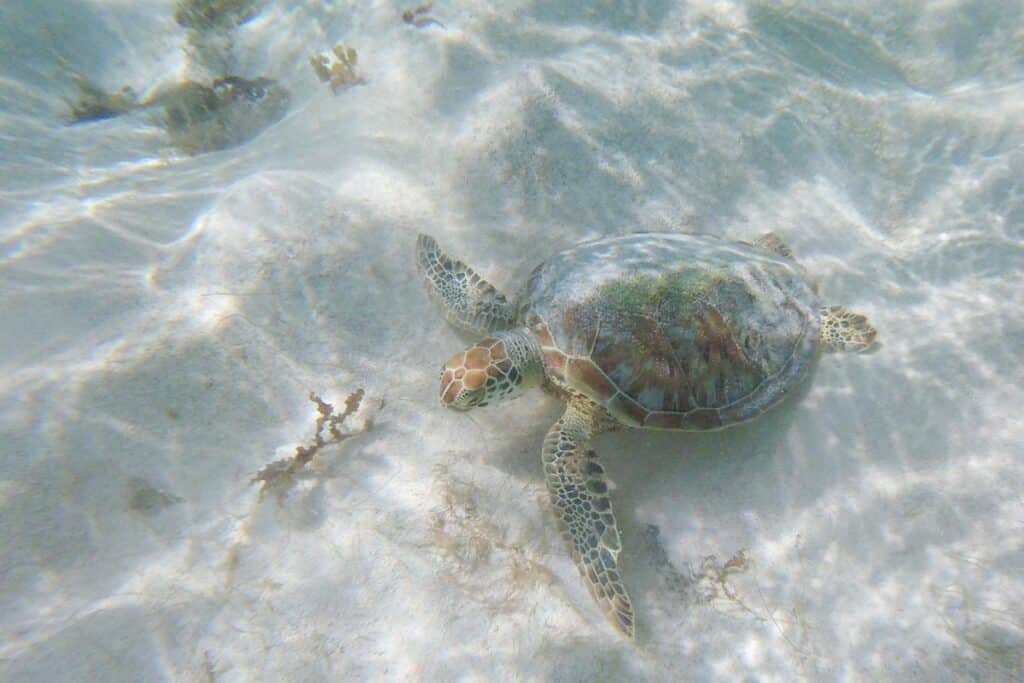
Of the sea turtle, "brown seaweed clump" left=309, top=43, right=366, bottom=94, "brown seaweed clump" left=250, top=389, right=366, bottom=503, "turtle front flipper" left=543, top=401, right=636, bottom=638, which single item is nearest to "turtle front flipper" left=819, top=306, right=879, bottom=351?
the sea turtle

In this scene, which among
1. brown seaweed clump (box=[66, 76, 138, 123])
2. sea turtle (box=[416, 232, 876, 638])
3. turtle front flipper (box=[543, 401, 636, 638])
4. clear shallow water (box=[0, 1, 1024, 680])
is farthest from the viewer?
brown seaweed clump (box=[66, 76, 138, 123])

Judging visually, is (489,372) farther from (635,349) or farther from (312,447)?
(312,447)

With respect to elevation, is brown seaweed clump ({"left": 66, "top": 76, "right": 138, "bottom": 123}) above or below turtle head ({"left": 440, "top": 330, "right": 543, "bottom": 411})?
above

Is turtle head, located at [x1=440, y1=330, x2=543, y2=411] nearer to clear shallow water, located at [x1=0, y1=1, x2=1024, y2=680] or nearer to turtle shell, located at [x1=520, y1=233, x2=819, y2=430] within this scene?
turtle shell, located at [x1=520, y1=233, x2=819, y2=430]

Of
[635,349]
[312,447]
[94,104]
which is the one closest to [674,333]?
[635,349]

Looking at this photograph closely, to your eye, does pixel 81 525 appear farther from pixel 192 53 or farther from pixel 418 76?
pixel 192 53
